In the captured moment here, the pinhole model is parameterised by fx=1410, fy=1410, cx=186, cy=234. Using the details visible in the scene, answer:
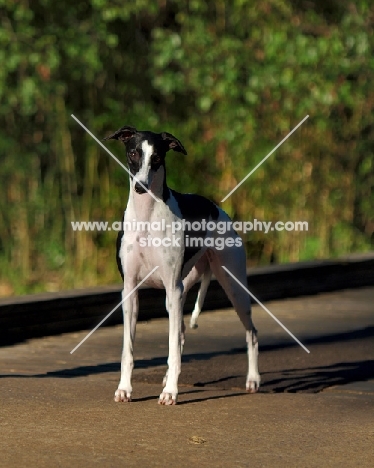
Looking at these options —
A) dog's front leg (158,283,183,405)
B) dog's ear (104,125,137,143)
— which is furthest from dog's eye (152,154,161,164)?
dog's front leg (158,283,183,405)

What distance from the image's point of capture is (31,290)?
16.2 m

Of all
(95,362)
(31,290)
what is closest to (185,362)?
(95,362)

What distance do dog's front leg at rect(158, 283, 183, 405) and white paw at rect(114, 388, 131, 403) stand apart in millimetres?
232

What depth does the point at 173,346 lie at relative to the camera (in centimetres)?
946

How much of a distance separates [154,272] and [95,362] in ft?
6.76

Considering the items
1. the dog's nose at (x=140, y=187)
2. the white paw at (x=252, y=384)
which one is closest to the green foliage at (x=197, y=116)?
the white paw at (x=252, y=384)

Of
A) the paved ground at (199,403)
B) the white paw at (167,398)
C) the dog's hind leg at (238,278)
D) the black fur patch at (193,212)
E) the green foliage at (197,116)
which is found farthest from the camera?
the green foliage at (197,116)

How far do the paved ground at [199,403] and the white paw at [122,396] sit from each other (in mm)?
94

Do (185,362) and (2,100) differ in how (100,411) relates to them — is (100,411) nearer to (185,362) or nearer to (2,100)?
(185,362)

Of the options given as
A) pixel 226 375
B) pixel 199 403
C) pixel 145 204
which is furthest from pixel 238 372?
pixel 145 204

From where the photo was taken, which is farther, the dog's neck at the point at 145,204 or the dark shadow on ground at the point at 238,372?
the dark shadow on ground at the point at 238,372

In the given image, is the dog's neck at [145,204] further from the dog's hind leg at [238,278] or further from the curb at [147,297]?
the curb at [147,297]

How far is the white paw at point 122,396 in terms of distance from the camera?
9414mm

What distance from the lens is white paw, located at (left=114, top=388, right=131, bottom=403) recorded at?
9414 millimetres
